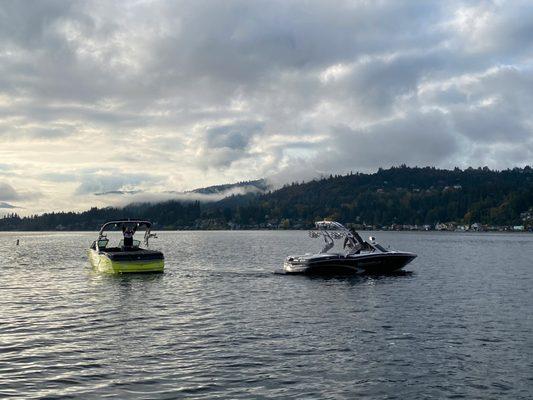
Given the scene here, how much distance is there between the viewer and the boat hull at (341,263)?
192 feet

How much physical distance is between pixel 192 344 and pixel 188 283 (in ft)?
89.8

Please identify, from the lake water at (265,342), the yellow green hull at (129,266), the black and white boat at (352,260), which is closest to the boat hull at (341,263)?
the black and white boat at (352,260)

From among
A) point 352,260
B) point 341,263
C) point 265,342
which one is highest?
point 352,260

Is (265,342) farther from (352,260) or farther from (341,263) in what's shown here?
(352,260)

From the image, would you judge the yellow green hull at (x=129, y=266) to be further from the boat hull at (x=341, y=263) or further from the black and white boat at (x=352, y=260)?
the boat hull at (x=341, y=263)

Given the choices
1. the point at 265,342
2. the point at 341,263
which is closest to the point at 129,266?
the point at 341,263

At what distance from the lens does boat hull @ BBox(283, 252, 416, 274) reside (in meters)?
58.6

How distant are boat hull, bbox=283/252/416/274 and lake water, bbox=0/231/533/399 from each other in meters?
10.1

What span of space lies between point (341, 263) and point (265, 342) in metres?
34.1

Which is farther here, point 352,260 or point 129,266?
point 352,260

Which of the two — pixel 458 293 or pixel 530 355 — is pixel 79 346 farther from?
pixel 458 293

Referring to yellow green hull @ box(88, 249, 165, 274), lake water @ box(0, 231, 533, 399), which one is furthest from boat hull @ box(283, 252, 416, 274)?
yellow green hull @ box(88, 249, 165, 274)

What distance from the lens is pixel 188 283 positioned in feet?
171

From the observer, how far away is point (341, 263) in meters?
58.8
